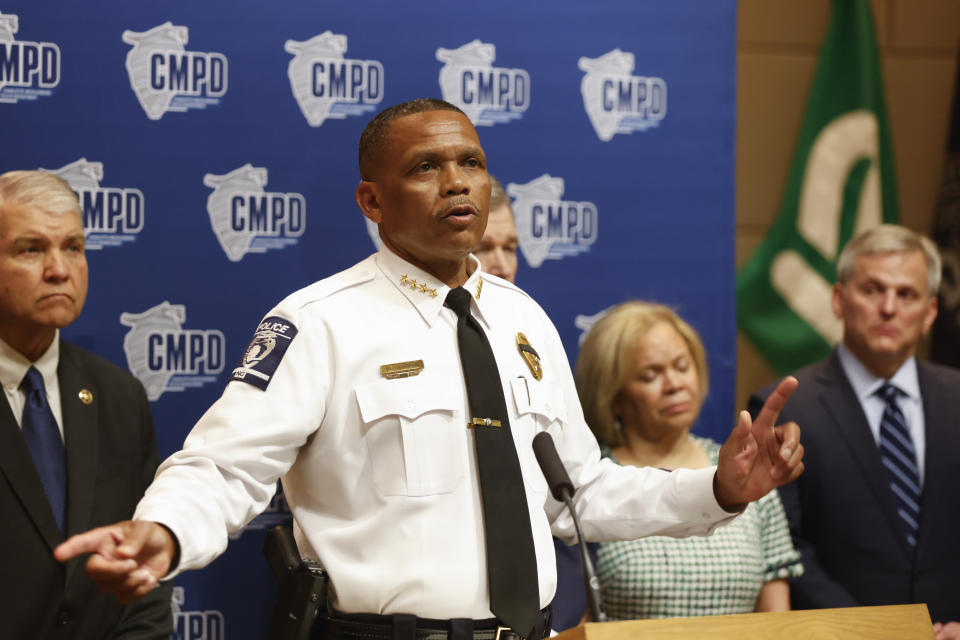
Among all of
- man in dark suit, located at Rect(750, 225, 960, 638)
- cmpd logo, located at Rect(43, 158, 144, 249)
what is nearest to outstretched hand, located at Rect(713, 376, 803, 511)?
man in dark suit, located at Rect(750, 225, 960, 638)

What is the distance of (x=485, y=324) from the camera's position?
7.23ft

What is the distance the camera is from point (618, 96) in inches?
137

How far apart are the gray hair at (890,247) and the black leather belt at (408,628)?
2112 millimetres

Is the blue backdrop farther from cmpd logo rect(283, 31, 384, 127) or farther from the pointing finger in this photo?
the pointing finger

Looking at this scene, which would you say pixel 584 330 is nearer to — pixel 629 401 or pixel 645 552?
pixel 629 401

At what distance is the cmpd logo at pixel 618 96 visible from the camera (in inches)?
136

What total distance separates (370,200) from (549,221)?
1236 mm

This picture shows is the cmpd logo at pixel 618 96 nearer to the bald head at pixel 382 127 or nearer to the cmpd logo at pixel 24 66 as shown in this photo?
the bald head at pixel 382 127

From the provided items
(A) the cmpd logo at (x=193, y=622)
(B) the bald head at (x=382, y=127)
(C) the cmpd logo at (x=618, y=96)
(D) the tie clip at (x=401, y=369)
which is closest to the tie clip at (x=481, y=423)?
(D) the tie clip at (x=401, y=369)

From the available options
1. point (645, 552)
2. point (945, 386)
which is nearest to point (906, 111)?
point (945, 386)

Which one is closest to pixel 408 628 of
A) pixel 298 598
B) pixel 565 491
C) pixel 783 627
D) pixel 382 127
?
pixel 298 598

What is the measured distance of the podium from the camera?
58.6 inches

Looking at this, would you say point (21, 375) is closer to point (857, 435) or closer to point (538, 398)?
point (538, 398)

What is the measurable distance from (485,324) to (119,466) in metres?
1.06
